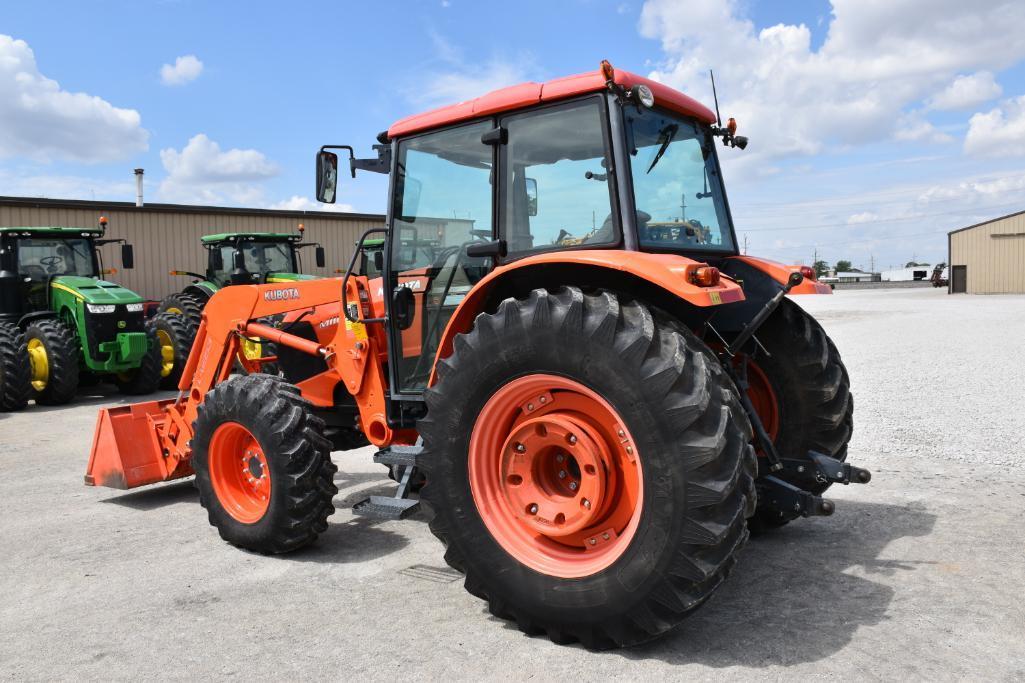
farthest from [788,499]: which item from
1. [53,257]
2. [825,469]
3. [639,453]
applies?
[53,257]

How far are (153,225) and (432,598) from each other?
18.6 meters

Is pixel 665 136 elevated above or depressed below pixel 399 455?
above

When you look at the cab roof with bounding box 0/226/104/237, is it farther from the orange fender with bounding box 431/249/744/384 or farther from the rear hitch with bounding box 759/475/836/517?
the rear hitch with bounding box 759/475/836/517

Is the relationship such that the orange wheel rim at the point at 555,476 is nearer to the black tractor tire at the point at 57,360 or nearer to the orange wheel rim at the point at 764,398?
the orange wheel rim at the point at 764,398

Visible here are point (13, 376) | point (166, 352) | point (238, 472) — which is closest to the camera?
point (238, 472)

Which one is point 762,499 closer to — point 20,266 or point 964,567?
point 964,567

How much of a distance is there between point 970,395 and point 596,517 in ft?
25.8

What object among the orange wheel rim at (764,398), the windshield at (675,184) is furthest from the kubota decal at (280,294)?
the orange wheel rim at (764,398)

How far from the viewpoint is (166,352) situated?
1330 cm

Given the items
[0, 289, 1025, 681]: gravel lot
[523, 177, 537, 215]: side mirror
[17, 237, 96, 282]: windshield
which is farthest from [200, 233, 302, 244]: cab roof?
[523, 177, 537, 215]: side mirror

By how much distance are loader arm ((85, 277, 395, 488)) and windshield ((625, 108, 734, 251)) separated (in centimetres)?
187

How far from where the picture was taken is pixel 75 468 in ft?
23.7

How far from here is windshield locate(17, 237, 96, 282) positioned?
12.8 m

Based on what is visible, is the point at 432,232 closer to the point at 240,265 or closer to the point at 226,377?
the point at 226,377
